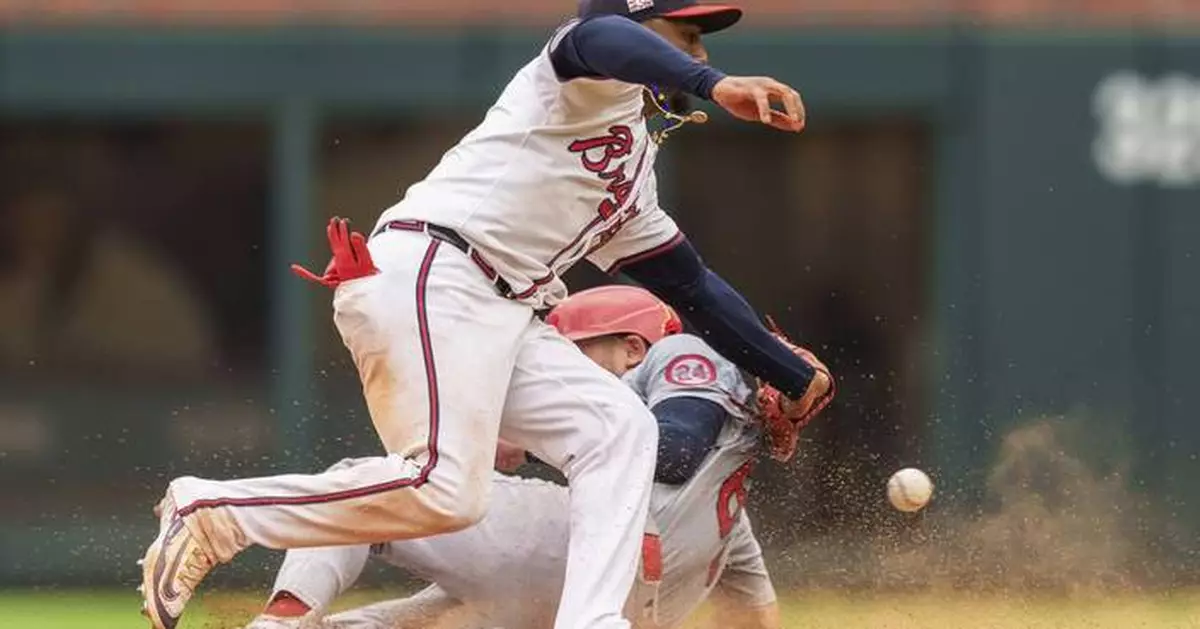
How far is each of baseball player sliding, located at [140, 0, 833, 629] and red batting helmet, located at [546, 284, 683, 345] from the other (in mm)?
595

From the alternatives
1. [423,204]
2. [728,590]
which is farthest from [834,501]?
[423,204]

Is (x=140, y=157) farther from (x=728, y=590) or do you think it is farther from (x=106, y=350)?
(x=728, y=590)

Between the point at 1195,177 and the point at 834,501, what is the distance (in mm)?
4801

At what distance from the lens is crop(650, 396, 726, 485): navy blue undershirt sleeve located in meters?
5.03

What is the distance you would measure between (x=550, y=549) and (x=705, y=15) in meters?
1.26

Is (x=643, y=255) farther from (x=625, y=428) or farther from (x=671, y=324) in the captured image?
(x=625, y=428)

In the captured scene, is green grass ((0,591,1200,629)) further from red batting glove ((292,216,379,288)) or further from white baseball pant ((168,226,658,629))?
red batting glove ((292,216,379,288))

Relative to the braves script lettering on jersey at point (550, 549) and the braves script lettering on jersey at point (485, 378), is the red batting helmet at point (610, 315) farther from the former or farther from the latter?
the braves script lettering on jersey at point (485, 378)

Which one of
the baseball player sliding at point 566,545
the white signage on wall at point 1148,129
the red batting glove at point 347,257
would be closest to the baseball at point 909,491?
the baseball player sliding at point 566,545

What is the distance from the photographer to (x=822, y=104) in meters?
10.6

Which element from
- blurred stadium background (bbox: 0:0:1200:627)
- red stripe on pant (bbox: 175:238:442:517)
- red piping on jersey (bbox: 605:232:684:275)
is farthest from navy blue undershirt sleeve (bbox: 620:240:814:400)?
blurred stadium background (bbox: 0:0:1200:627)

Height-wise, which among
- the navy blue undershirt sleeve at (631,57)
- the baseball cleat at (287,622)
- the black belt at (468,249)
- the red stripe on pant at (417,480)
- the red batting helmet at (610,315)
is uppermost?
the navy blue undershirt sleeve at (631,57)

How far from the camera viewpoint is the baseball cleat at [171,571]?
4602 mm

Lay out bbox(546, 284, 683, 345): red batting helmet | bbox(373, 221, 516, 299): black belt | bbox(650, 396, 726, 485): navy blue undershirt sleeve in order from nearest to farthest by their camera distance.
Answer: bbox(373, 221, 516, 299): black belt → bbox(650, 396, 726, 485): navy blue undershirt sleeve → bbox(546, 284, 683, 345): red batting helmet
